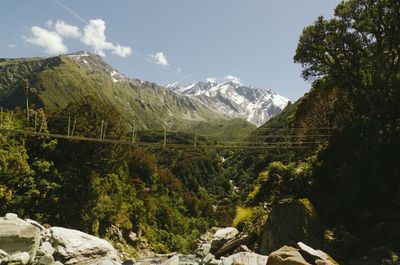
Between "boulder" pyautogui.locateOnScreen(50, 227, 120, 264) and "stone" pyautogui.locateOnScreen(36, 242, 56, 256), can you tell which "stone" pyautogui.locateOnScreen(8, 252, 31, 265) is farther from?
"boulder" pyautogui.locateOnScreen(50, 227, 120, 264)

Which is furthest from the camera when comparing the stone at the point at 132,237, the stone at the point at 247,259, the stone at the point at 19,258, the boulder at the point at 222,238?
the stone at the point at 132,237

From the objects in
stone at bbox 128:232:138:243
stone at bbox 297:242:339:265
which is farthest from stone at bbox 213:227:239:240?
stone at bbox 128:232:138:243

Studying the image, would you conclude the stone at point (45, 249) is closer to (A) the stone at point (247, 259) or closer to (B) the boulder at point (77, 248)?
(B) the boulder at point (77, 248)

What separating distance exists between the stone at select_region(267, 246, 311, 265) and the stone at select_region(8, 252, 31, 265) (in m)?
10.4

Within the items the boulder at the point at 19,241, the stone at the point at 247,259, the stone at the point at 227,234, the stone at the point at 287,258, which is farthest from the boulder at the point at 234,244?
the boulder at the point at 19,241

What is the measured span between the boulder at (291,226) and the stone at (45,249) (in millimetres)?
9775

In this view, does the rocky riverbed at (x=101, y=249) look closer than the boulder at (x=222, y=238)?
Yes

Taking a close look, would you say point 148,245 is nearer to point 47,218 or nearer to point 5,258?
point 47,218

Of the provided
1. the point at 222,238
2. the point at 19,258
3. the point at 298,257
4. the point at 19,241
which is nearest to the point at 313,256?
the point at 298,257

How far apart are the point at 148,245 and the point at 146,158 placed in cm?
2893

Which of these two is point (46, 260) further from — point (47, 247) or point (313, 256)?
point (313, 256)

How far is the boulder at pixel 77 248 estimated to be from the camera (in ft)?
63.0

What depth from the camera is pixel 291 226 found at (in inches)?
635

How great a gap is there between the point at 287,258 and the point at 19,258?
1123 cm
